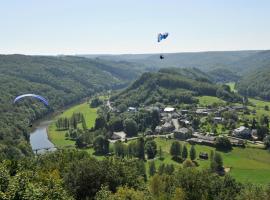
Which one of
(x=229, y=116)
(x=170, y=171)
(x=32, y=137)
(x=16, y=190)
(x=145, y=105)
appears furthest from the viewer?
(x=145, y=105)

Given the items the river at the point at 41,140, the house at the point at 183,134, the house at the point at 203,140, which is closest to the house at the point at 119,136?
the house at the point at 183,134

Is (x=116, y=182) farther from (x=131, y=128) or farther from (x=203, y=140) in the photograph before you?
(x=131, y=128)

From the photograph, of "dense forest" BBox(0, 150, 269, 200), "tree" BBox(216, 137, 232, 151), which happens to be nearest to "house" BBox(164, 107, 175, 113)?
"tree" BBox(216, 137, 232, 151)

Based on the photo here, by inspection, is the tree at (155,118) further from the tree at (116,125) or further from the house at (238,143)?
the house at (238,143)

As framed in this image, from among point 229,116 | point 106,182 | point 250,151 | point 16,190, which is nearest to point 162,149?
point 250,151

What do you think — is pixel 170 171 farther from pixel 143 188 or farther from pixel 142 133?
pixel 142 133

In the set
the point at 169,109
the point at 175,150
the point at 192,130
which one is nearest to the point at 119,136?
the point at 192,130
